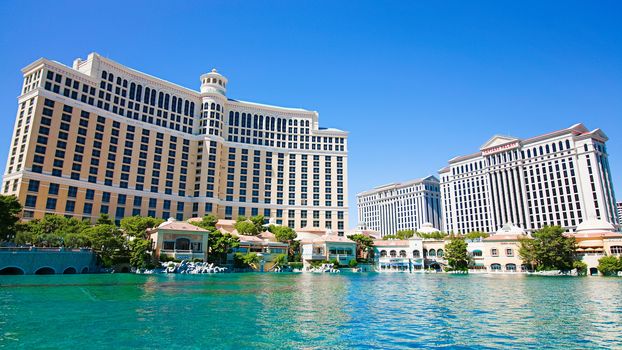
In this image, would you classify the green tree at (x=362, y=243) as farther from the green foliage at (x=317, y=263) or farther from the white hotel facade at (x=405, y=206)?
the white hotel facade at (x=405, y=206)

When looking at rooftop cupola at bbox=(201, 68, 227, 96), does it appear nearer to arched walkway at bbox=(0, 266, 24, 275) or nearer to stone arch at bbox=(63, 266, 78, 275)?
stone arch at bbox=(63, 266, 78, 275)

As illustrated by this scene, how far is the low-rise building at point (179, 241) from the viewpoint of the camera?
70.6m

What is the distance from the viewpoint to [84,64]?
3942 inches

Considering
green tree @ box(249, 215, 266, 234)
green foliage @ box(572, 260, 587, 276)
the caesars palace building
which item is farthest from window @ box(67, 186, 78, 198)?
green foliage @ box(572, 260, 587, 276)

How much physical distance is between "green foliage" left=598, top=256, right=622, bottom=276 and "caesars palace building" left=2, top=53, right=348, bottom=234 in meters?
67.1

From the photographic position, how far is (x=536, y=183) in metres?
121

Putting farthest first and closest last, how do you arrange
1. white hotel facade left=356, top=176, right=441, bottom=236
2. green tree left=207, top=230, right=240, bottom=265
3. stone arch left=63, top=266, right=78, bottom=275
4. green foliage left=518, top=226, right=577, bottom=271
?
1. white hotel facade left=356, top=176, right=441, bottom=236
2. green tree left=207, top=230, right=240, bottom=265
3. green foliage left=518, top=226, right=577, bottom=271
4. stone arch left=63, top=266, right=78, bottom=275

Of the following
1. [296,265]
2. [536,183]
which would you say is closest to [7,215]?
[296,265]

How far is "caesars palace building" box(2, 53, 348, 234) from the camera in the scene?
86625mm

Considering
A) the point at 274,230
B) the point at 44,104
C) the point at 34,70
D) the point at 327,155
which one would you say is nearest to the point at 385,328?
the point at 274,230

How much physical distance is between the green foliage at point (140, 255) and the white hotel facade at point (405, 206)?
407 feet

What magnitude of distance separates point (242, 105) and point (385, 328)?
4411 inches

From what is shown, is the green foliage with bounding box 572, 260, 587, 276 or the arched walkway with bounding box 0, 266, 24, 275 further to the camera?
the green foliage with bounding box 572, 260, 587, 276

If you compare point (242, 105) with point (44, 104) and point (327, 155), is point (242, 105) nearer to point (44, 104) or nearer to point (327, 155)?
point (327, 155)
